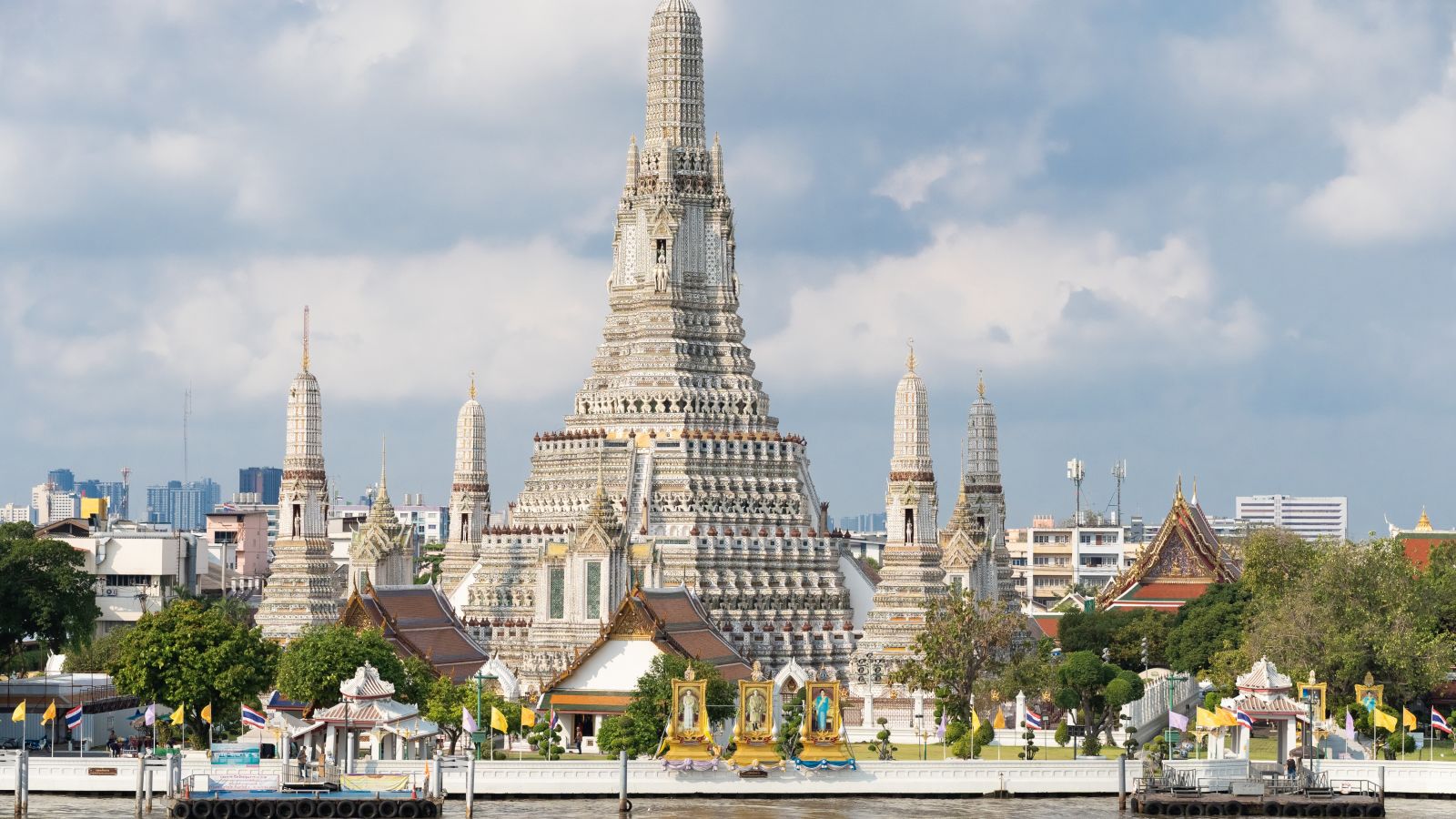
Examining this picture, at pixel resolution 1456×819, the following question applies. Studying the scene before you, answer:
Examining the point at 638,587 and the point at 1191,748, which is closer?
the point at 1191,748

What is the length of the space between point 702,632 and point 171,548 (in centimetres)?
5480

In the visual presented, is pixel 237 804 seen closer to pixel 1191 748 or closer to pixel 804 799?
pixel 804 799

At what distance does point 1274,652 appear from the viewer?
95.1 metres

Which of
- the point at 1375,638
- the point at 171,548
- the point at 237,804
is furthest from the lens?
the point at 171,548

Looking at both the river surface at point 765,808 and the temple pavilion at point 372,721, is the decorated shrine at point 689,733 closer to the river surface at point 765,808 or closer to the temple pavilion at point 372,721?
the river surface at point 765,808

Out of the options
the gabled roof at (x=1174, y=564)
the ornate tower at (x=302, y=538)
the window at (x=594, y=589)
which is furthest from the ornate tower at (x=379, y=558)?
the gabled roof at (x=1174, y=564)

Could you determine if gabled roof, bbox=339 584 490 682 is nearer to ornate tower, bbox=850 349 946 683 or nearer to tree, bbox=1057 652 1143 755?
ornate tower, bbox=850 349 946 683

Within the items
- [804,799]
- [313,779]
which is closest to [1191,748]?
[804,799]

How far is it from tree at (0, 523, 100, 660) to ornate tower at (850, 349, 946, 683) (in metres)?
30.1

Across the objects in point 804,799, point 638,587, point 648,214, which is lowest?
point 804,799

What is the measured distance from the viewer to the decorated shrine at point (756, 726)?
8219 centimetres

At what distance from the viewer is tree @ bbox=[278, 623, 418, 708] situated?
8906 cm

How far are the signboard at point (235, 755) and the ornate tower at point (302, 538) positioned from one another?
104 feet

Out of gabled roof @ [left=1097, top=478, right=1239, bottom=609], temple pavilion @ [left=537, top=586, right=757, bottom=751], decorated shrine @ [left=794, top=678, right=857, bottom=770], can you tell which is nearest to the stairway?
temple pavilion @ [left=537, top=586, right=757, bottom=751]
